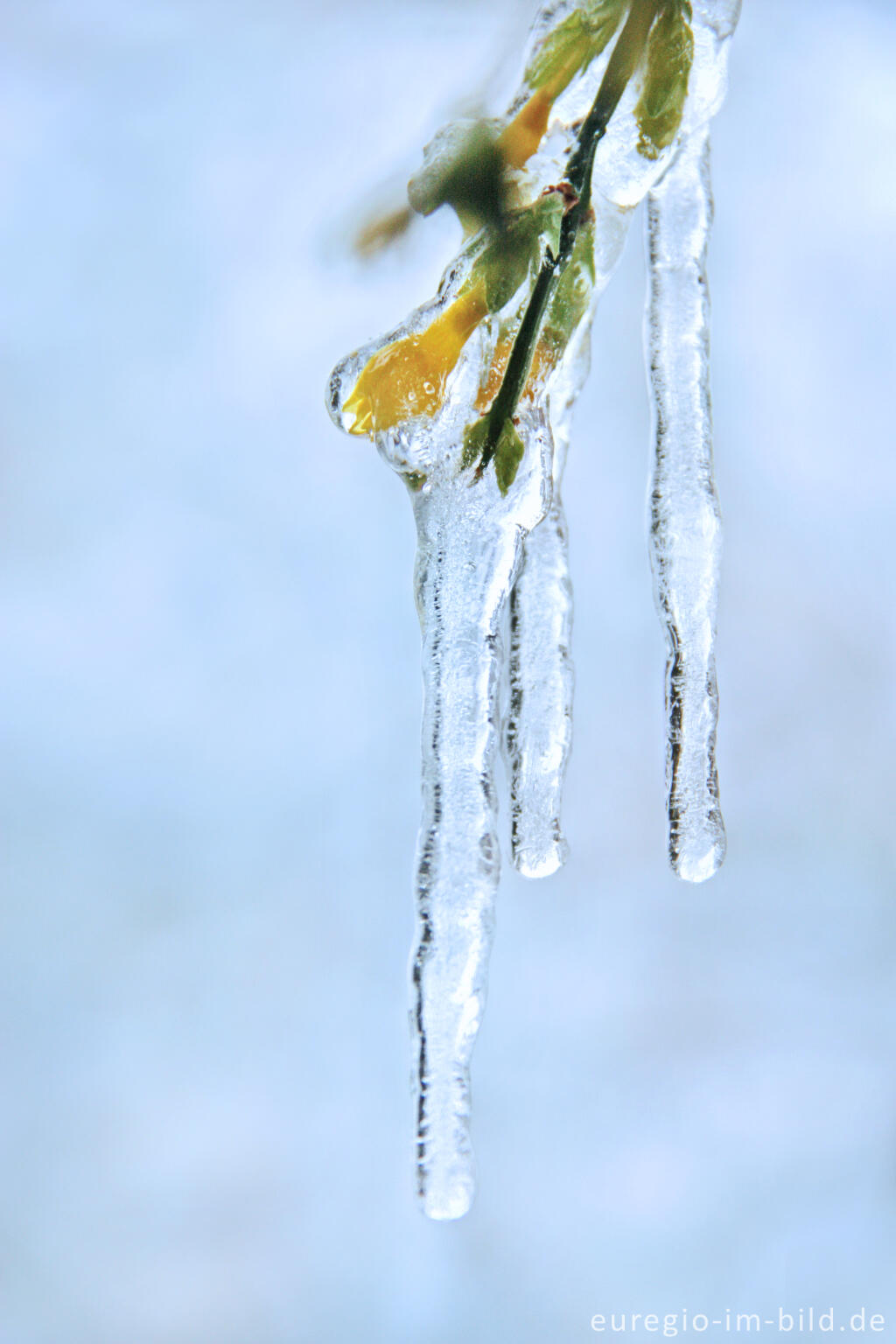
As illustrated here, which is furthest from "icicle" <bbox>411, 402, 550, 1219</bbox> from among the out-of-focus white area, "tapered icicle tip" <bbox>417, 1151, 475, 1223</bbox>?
the out-of-focus white area

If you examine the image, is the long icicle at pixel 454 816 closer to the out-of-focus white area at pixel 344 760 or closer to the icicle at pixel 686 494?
the icicle at pixel 686 494

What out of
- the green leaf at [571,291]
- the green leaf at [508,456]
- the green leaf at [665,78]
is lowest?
the green leaf at [508,456]

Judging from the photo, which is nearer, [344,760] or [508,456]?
[508,456]

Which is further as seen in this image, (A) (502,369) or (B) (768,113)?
(B) (768,113)

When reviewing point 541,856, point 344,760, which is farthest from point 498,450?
point 344,760

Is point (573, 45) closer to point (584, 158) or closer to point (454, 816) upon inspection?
point (584, 158)

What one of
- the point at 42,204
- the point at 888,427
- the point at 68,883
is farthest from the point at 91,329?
the point at 888,427

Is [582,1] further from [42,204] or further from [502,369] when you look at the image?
[42,204]

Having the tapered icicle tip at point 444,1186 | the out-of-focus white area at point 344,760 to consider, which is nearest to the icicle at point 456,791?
the tapered icicle tip at point 444,1186
